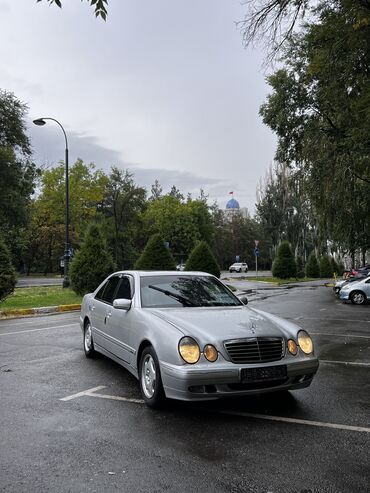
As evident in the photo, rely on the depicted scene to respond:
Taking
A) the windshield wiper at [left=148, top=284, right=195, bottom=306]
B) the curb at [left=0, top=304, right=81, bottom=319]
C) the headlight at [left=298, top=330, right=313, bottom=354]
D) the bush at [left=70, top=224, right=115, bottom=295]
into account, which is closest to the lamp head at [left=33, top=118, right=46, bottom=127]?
the bush at [left=70, top=224, right=115, bottom=295]

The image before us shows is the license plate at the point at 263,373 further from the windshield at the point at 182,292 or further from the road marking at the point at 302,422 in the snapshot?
the windshield at the point at 182,292

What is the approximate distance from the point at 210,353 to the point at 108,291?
299 cm

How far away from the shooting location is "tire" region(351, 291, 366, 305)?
19.9 metres

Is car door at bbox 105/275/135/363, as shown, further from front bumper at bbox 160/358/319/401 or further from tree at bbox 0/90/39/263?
tree at bbox 0/90/39/263

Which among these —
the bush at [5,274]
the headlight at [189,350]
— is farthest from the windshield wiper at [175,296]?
the bush at [5,274]

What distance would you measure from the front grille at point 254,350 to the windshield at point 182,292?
1.25m

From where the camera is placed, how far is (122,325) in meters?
5.99

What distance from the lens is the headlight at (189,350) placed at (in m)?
4.61

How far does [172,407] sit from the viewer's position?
16.5ft

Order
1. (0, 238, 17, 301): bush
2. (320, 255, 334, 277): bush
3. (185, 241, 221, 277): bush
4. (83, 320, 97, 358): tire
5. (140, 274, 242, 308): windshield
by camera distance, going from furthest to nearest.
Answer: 1. (320, 255, 334, 277): bush
2. (185, 241, 221, 277): bush
3. (0, 238, 17, 301): bush
4. (83, 320, 97, 358): tire
5. (140, 274, 242, 308): windshield

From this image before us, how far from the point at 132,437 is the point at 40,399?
5.64ft

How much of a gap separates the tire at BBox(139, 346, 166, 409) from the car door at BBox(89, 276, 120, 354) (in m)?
1.20

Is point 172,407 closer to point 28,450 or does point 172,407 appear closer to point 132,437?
point 132,437

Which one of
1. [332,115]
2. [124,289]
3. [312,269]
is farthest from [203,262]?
[312,269]
